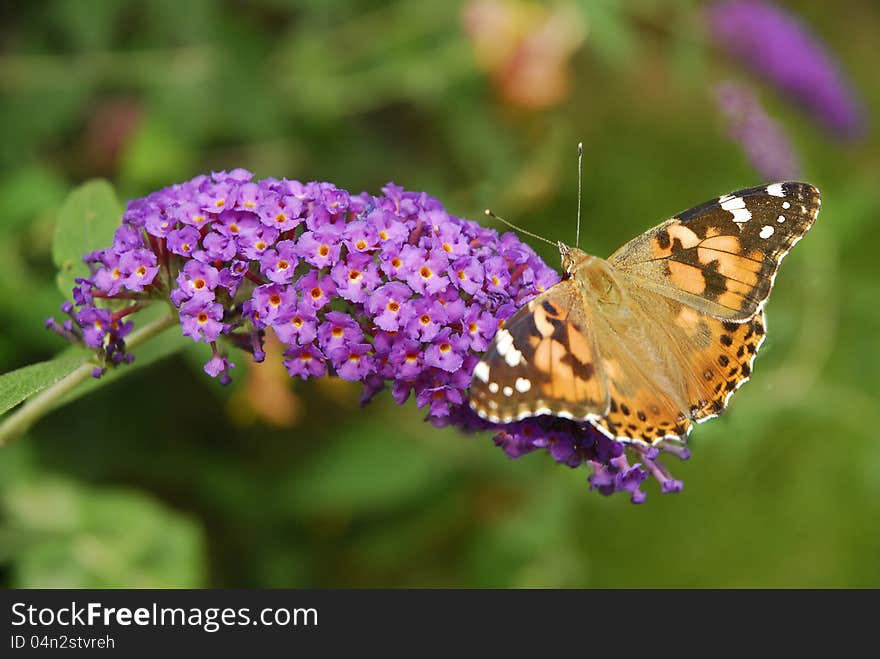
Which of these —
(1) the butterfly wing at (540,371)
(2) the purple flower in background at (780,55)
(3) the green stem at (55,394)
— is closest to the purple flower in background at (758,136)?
(2) the purple flower in background at (780,55)

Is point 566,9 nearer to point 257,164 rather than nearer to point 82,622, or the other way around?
point 257,164

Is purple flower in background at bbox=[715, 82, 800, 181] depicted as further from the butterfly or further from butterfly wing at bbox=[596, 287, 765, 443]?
butterfly wing at bbox=[596, 287, 765, 443]

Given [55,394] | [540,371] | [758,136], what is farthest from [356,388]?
[540,371]

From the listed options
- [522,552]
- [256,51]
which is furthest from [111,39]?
[522,552]

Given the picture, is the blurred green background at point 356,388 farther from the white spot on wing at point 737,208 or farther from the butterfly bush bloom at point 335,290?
the butterfly bush bloom at point 335,290

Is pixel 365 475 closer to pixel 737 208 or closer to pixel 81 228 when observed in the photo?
pixel 81 228

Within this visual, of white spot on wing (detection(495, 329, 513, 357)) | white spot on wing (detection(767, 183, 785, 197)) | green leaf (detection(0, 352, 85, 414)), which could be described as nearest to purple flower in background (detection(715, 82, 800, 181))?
white spot on wing (detection(767, 183, 785, 197))

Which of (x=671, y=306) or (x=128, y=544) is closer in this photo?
(x=671, y=306)
